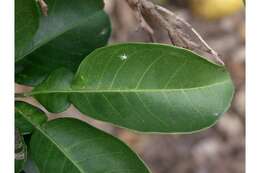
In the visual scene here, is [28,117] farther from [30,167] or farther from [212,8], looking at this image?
[212,8]

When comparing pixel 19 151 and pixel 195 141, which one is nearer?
pixel 19 151

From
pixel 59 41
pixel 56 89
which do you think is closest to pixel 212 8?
pixel 59 41

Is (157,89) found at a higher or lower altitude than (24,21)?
lower

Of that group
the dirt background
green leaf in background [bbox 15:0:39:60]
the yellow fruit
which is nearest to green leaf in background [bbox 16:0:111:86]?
green leaf in background [bbox 15:0:39:60]

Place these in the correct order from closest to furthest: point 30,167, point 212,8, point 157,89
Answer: point 157,89 < point 30,167 < point 212,8

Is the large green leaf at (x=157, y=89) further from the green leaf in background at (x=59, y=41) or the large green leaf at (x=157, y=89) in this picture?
the green leaf in background at (x=59, y=41)

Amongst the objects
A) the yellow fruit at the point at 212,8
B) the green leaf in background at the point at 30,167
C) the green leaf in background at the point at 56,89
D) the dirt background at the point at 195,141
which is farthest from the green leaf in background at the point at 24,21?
the yellow fruit at the point at 212,8

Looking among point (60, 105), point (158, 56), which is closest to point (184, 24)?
point (158, 56)

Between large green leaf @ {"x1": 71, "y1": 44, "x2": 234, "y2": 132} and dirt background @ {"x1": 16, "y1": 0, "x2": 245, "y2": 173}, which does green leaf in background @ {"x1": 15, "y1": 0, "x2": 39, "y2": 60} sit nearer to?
large green leaf @ {"x1": 71, "y1": 44, "x2": 234, "y2": 132}
